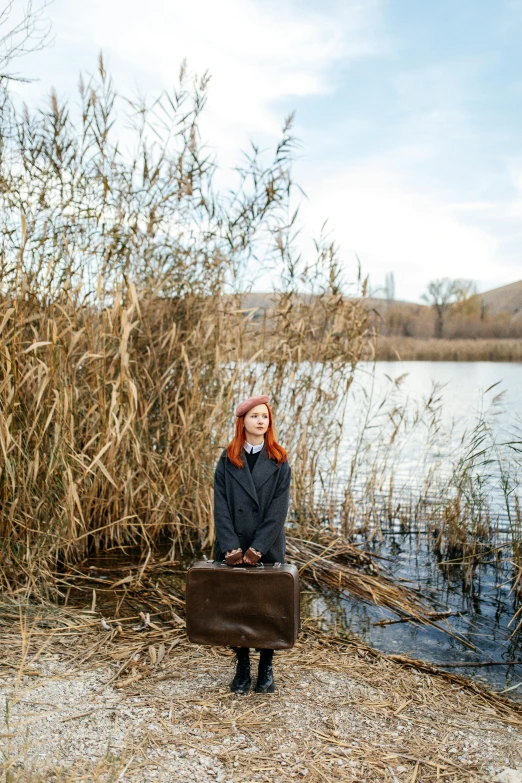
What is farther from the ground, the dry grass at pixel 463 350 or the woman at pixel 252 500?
the dry grass at pixel 463 350

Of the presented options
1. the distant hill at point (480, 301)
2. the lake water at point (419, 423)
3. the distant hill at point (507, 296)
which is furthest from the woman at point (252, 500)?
the distant hill at point (507, 296)

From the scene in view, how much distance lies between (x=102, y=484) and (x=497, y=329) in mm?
26938

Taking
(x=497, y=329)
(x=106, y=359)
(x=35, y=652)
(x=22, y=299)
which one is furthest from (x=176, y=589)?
(x=497, y=329)

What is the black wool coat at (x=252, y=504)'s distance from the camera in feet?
8.82

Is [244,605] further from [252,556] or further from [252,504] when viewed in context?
[252,504]

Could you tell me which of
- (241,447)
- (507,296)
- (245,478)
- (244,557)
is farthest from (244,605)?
(507,296)

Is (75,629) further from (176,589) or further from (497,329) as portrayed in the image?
(497,329)

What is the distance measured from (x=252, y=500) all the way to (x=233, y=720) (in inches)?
31.4

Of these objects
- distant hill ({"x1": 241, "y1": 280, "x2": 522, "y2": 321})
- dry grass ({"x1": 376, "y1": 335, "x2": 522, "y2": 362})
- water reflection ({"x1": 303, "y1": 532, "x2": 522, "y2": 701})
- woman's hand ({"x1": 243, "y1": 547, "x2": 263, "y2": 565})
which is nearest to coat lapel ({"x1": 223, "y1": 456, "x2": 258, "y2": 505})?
woman's hand ({"x1": 243, "y1": 547, "x2": 263, "y2": 565})

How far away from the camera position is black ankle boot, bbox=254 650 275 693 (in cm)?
267

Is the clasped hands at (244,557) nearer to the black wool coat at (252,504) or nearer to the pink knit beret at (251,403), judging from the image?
the black wool coat at (252,504)

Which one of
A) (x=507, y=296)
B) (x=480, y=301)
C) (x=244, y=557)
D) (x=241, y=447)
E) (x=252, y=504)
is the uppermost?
(x=507, y=296)

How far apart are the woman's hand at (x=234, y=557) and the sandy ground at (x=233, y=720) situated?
524mm

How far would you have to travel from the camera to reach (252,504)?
2719 millimetres
